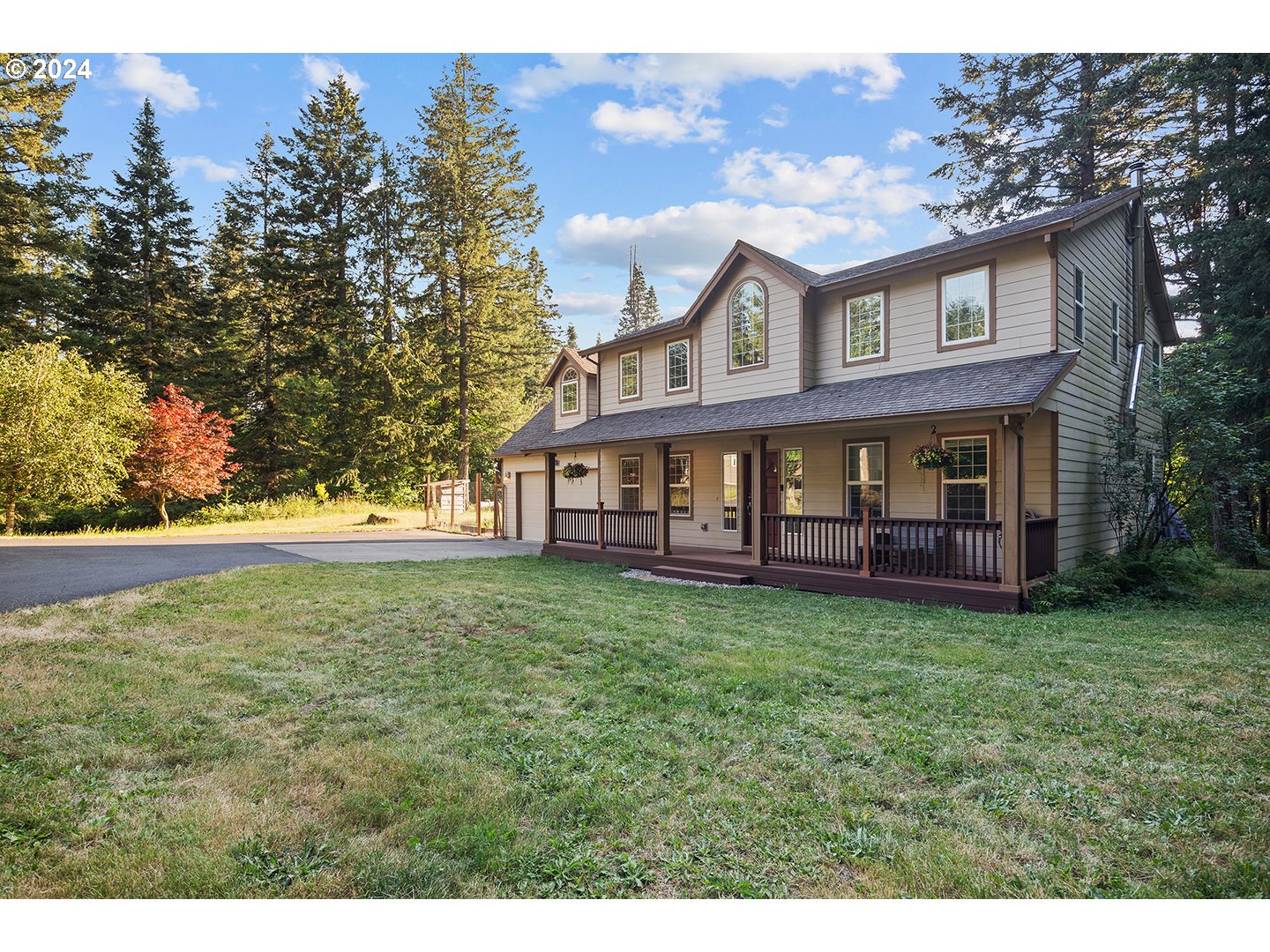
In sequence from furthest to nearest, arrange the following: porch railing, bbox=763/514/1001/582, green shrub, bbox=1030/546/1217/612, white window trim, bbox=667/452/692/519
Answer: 1. white window trim, bbox=667/452/692/519
2. porch railing, bbox=763/514/1001/582
3. green shrub, bbox=1030/546/1217/612

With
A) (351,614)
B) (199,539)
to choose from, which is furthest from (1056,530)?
(199,539)

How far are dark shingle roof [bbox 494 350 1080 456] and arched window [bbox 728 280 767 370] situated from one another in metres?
0.93

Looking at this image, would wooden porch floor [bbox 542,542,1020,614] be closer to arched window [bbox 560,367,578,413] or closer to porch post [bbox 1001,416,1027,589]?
porch post [bbox 1001,416,1027,589]

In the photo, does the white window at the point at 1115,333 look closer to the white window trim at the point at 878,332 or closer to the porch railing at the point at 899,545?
the white window trim at the point at 878,332

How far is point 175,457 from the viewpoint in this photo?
21.3 metres

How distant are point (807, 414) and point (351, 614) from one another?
24.1ft

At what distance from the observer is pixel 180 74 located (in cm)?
436

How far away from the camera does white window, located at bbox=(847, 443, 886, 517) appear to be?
35.2 ft

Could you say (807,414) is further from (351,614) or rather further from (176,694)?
(176,694)

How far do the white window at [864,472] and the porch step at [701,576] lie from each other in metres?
2.40

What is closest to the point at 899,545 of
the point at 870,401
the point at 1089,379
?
the point at 870,401

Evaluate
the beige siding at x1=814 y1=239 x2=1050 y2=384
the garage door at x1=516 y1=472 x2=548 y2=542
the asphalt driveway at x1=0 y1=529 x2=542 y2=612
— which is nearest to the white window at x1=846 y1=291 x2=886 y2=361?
the beige siding at x1=814 y1=239 x2=1050 y2=384

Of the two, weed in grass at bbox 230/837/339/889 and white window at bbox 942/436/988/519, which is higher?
white window at bbox 942/436/988/519
